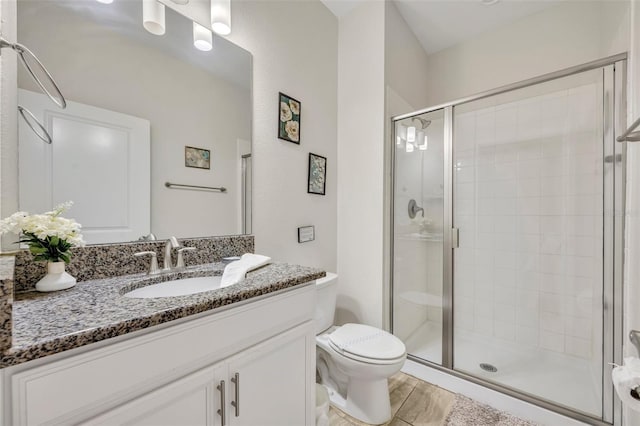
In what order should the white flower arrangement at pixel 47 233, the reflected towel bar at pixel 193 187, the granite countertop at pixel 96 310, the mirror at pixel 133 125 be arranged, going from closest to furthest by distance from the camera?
the granite countertop at pixel 96 310
the white flower arrangement at pixel 47 233
the mirror at pixel 133 125
the reflected towel bar at pixel 193 187

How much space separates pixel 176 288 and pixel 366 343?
39.6 inches

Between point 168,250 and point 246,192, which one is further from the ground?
point 246,192

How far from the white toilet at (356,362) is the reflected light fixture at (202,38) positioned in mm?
1389

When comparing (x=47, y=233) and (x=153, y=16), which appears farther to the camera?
(x=153, y=16)

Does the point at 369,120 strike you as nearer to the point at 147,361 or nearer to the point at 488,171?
the point at 488,171

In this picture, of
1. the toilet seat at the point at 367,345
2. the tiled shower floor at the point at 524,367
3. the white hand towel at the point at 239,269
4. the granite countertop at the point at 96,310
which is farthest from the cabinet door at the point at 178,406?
the tiled shower floor at the point at 524,367

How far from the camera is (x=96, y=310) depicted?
65cm

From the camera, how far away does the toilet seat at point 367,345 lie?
1.32 metres

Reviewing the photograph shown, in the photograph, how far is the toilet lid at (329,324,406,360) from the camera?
134 centimetres

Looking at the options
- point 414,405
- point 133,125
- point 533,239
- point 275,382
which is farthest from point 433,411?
point 133,125

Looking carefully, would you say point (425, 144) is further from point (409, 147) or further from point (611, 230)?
point (611, 230)

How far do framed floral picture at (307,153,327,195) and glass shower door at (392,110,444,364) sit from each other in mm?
552

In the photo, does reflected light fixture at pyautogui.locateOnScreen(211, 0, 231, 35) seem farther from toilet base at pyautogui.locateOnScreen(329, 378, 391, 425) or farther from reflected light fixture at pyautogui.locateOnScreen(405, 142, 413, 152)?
toilet base at pyautogui.locateOnScreen(329, 378, 391, 425)

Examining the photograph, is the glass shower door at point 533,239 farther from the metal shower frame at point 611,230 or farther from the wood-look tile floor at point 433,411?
the wood-look tile floor at point 433,411
